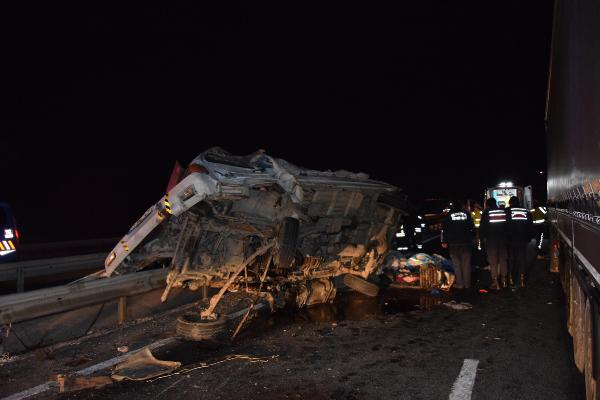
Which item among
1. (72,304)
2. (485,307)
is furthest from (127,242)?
(485,307)

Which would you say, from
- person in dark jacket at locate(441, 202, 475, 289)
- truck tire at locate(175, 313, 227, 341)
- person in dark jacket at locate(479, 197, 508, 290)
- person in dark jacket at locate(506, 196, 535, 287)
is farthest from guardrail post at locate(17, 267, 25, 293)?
person in dark jacket at locate(506, 196, 535, 287)

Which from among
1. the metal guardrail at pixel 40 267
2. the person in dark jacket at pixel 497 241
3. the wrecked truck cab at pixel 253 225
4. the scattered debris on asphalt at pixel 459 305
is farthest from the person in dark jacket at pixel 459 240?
the metal guardrail at pixel 40 267

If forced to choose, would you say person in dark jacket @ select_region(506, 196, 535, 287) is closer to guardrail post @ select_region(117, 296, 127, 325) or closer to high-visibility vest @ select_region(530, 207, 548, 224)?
high-visibility vest @ select_region(530, 207, 548, 224)

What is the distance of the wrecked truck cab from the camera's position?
5.02 meters

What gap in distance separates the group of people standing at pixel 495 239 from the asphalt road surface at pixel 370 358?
1.72m

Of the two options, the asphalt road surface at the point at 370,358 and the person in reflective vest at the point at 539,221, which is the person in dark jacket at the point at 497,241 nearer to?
the asphalt road surface at the point at 370,358

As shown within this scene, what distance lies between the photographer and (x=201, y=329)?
511 cm

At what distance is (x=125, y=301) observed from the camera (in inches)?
236

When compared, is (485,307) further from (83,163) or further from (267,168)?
(83,163)

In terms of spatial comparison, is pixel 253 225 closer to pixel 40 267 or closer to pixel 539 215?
pixel 40 267

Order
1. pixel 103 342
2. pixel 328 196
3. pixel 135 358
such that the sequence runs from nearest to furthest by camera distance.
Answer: pixel 135 358
pixel 103 342
pixel 328 196

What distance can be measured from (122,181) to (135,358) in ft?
102

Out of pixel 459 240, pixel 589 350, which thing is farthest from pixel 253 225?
pixel 459 240

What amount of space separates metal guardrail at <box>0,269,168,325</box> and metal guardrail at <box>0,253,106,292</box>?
1.48 metres
